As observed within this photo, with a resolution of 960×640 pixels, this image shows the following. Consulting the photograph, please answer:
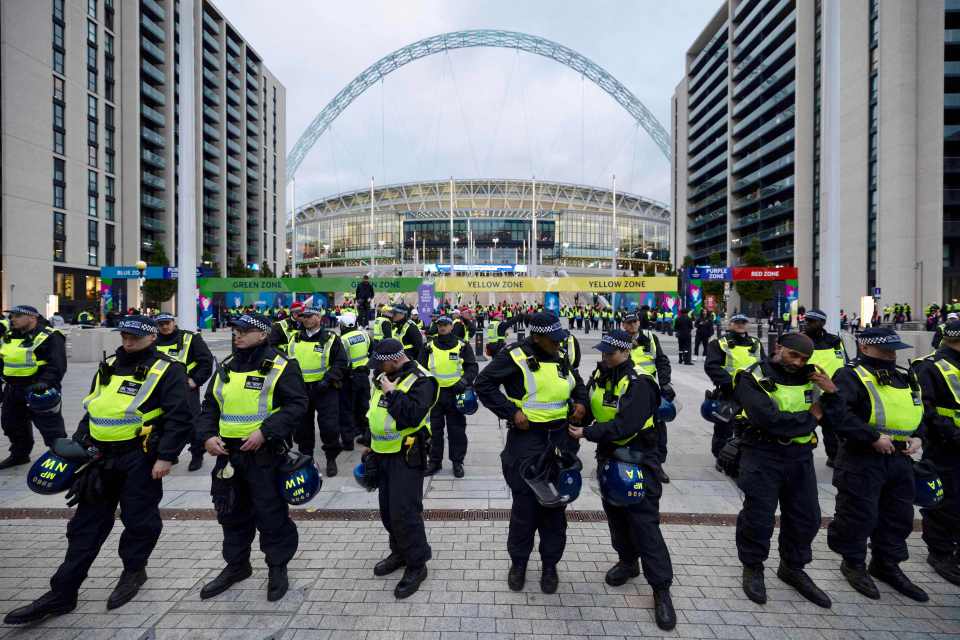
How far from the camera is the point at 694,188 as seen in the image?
81.2m

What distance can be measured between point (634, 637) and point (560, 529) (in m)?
0.80

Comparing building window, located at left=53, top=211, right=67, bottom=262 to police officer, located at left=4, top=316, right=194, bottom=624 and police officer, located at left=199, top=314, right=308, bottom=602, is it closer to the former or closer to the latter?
police officer, located at left=4, top=316, right=194, bottom=624

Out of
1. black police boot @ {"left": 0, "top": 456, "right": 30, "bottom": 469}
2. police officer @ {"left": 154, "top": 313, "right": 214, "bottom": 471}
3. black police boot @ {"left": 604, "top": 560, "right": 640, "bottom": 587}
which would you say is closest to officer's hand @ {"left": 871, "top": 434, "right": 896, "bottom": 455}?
black police boot @ {"left": 604, "top": 560, "right": 640, "bottom": 587}

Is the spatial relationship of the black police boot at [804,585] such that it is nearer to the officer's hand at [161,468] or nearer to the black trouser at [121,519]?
the officer's hand at [161,468]

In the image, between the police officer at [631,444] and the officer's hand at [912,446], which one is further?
the officer's hand at [912,446]

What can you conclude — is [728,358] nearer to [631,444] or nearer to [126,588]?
[631,444]

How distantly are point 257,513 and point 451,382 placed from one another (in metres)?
2.91

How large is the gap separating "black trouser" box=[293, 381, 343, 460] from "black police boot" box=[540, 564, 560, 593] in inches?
135

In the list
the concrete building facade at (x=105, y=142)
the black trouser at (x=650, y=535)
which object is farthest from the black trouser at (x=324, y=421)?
the concrete building facade at (x=105, y=142)

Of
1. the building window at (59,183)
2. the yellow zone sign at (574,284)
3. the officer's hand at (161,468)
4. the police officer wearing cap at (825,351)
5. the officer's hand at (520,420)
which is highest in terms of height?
the building window at (59,183)

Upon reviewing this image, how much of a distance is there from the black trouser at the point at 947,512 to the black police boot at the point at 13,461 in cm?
968

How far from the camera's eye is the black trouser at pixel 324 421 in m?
6.29

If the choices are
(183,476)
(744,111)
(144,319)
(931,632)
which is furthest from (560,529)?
(744,111)

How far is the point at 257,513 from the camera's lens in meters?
3.56
